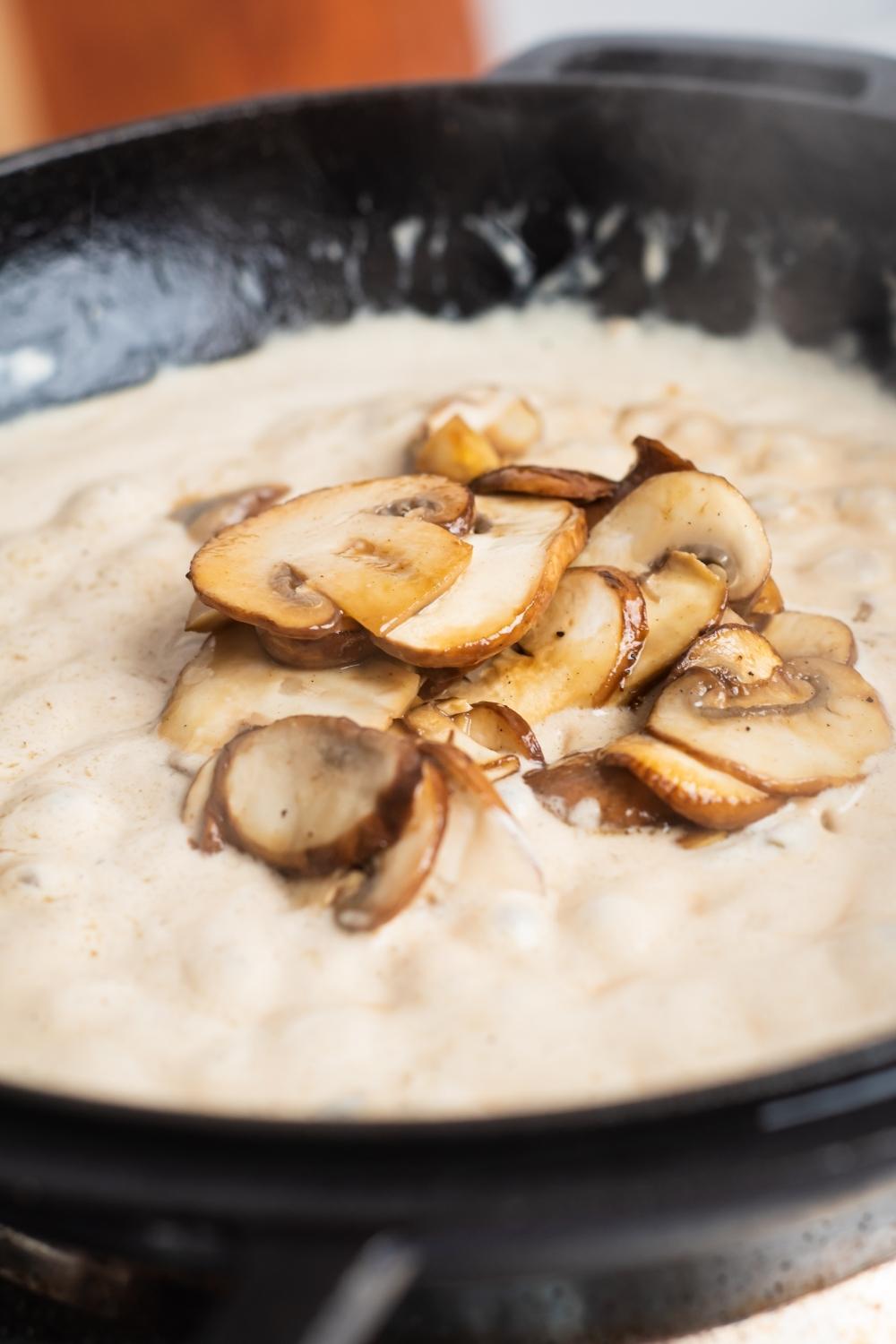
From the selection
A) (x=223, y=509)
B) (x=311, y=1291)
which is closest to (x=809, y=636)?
(x=223, y=509)

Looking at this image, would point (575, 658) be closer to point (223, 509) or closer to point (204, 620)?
point (204, 620)

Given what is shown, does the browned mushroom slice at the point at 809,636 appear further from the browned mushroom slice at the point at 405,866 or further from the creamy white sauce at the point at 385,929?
the browned mushroom slice at the point at 405,866

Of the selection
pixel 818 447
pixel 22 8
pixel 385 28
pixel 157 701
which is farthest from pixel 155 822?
pixel 385 28

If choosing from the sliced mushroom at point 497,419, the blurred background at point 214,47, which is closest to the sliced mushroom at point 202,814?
the sliced mushroom at point 497,419

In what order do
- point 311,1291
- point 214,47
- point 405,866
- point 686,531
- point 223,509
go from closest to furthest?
point 311,1291
point 405,866
point 686,531
point 223,509
point 214,47

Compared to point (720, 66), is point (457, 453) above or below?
below

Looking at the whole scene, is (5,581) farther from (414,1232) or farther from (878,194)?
(878,194)

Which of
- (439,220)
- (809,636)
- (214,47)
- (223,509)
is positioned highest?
(214,47)
